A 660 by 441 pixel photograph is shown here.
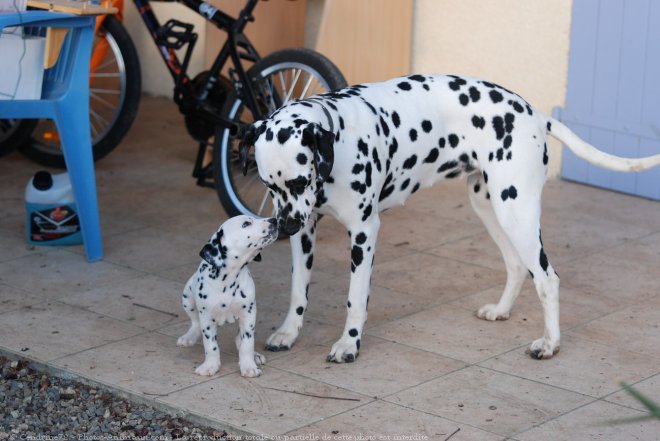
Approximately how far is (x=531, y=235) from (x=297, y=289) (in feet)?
3.20

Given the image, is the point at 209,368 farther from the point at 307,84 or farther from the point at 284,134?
the point at 307,84

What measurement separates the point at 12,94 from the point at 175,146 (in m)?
2.66

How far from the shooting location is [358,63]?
24.2ft

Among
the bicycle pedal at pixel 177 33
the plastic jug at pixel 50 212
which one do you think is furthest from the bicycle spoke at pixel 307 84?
the plastic jug at pixel 50 212

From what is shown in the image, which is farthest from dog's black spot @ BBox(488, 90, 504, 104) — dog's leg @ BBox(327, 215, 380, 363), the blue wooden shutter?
the blue wooden shutter

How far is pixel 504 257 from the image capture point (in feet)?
15.8

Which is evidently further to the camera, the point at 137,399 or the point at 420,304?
the point at 420,304

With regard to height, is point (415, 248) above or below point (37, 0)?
below

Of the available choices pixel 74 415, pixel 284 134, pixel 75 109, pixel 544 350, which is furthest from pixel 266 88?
pixel 74 415

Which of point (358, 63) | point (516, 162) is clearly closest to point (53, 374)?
point (516, 162)

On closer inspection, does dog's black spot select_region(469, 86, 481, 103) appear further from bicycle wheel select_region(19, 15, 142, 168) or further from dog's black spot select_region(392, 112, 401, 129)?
bicycle wheel select_region(19, 15, 142, 168)

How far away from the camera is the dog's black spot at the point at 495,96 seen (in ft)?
14.6

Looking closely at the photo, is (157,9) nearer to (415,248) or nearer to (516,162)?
(415,248)

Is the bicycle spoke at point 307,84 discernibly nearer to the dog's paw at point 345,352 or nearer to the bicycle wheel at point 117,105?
the bicycle wheel at point 117,105
